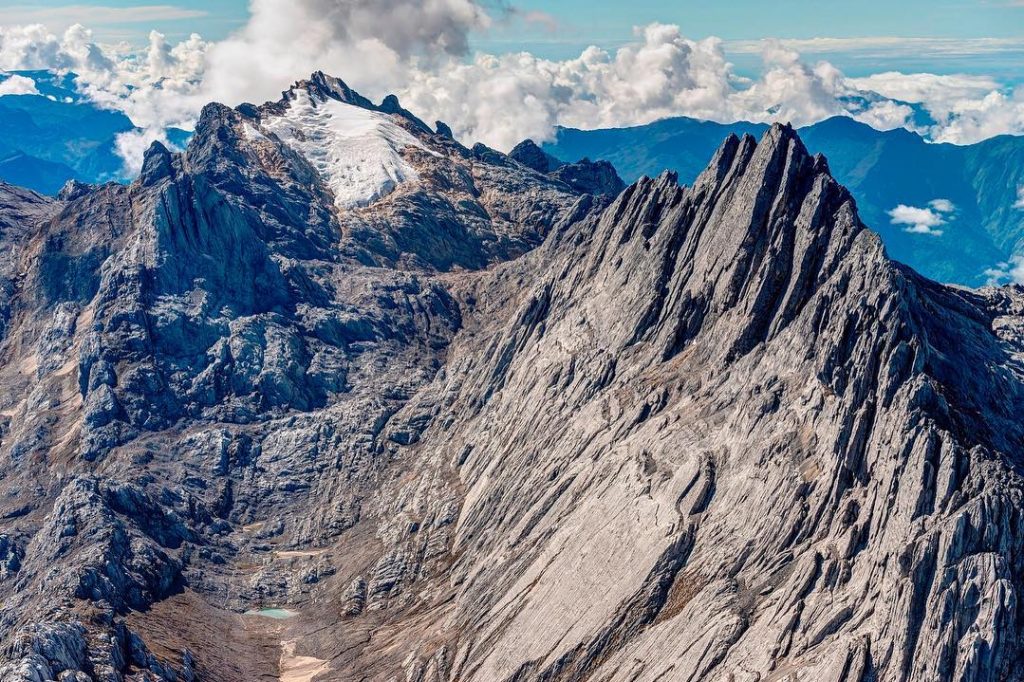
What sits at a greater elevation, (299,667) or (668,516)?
(668,516)

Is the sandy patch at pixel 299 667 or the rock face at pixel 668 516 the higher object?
the rock face at pixel 668 516

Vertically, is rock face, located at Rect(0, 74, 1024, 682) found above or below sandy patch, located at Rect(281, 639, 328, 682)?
above

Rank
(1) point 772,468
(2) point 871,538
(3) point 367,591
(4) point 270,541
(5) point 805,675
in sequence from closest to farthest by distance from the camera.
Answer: (5) point 805,675
(2) point 871,538
(1) point 772,468
(3) point 367,591
(4) point 270,541

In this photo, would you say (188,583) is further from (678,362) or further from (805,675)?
(805,675)

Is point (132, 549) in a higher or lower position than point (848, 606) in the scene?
lower

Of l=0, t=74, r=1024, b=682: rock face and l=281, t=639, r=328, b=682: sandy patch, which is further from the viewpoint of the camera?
l=281, t=639, r=328, b=682: sandy patch

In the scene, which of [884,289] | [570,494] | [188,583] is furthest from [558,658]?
[188,583]

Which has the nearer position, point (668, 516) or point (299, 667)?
point (668, 516)

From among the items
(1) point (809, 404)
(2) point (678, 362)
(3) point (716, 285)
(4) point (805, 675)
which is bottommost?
(4) point (805, 675)

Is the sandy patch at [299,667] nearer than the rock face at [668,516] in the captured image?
No

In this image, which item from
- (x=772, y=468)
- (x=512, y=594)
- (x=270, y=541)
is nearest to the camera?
→ (x=772, y=468)

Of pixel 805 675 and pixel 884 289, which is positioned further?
pixel 884 289
